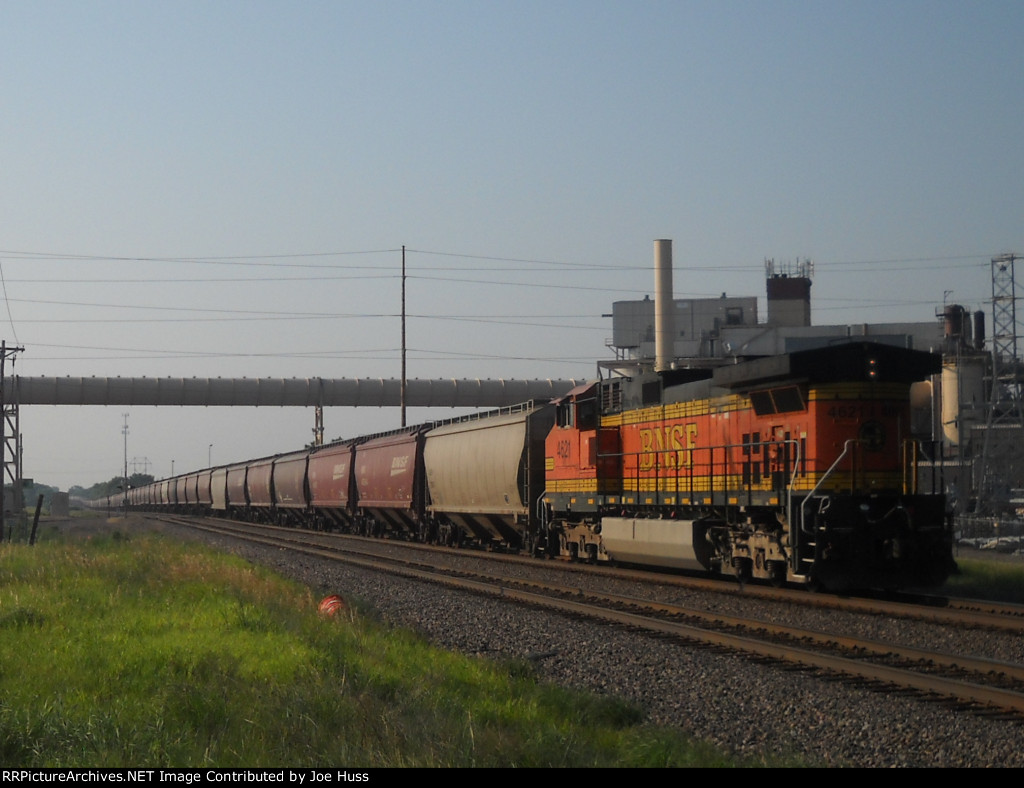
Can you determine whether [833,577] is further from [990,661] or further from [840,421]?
[990,661]

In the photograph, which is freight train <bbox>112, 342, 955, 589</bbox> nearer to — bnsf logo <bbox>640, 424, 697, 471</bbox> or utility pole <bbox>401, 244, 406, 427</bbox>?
bnsf logo <bbox>640, 424, 697, 471</bbox>

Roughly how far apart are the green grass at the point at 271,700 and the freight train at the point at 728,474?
629cm

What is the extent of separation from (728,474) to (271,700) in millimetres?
11020

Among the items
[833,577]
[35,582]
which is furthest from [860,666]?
[35,582]

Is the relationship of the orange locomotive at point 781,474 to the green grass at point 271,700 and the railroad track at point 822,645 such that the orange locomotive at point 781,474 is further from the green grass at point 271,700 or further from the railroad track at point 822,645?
the green grass at point 271,700

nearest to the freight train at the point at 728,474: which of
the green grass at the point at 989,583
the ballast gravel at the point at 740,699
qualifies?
the green grass at the point at 989,583

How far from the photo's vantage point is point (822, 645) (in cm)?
1157

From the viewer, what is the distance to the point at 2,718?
24.1 ft

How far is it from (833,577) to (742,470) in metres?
2.78

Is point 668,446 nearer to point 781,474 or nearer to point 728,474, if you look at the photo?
point 728,474

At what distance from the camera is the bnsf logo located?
63.2ft

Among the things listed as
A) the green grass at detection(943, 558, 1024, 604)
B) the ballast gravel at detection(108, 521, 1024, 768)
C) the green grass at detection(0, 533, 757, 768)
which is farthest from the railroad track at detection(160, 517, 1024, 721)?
the green grass at detection(943, 558, 1024, 604)
